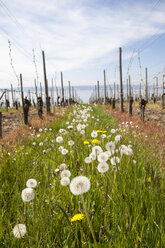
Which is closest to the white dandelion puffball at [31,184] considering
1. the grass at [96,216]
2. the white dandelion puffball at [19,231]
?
the grass at [96,216]

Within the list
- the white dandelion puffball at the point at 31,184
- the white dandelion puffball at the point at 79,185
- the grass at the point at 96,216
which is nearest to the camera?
the white dandelion puffball at the point at 79,185

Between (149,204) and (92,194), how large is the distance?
1.71 ft

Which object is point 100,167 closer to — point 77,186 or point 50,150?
point 77,186

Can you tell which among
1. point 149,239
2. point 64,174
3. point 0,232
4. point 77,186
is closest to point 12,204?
point 0,232

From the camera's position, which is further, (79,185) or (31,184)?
(31,184)

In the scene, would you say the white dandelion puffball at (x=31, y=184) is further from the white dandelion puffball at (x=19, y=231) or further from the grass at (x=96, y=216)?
the white dandelion puffball at (x=19, y=231)

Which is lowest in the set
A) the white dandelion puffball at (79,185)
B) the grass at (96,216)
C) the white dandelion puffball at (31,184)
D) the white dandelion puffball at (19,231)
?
the grass at (96,216)

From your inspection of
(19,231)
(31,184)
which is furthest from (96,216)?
(19,231)

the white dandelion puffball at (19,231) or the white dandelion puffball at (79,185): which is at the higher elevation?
the white dandelion puffball at (79,185)

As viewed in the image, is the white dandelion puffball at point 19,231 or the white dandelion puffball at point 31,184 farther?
the white dandelion puffball at point 31,184

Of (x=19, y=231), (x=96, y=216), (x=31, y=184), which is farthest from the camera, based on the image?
(x=96, y=216)

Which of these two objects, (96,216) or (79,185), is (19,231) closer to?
(79,185)

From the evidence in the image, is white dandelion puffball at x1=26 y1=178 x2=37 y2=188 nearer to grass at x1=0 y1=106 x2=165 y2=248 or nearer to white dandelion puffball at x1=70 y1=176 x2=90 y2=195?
grass at x1=0 y1=106 x2=165 y2=248

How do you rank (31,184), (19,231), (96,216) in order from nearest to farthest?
(19,231) → (31,184) → (96,216)
